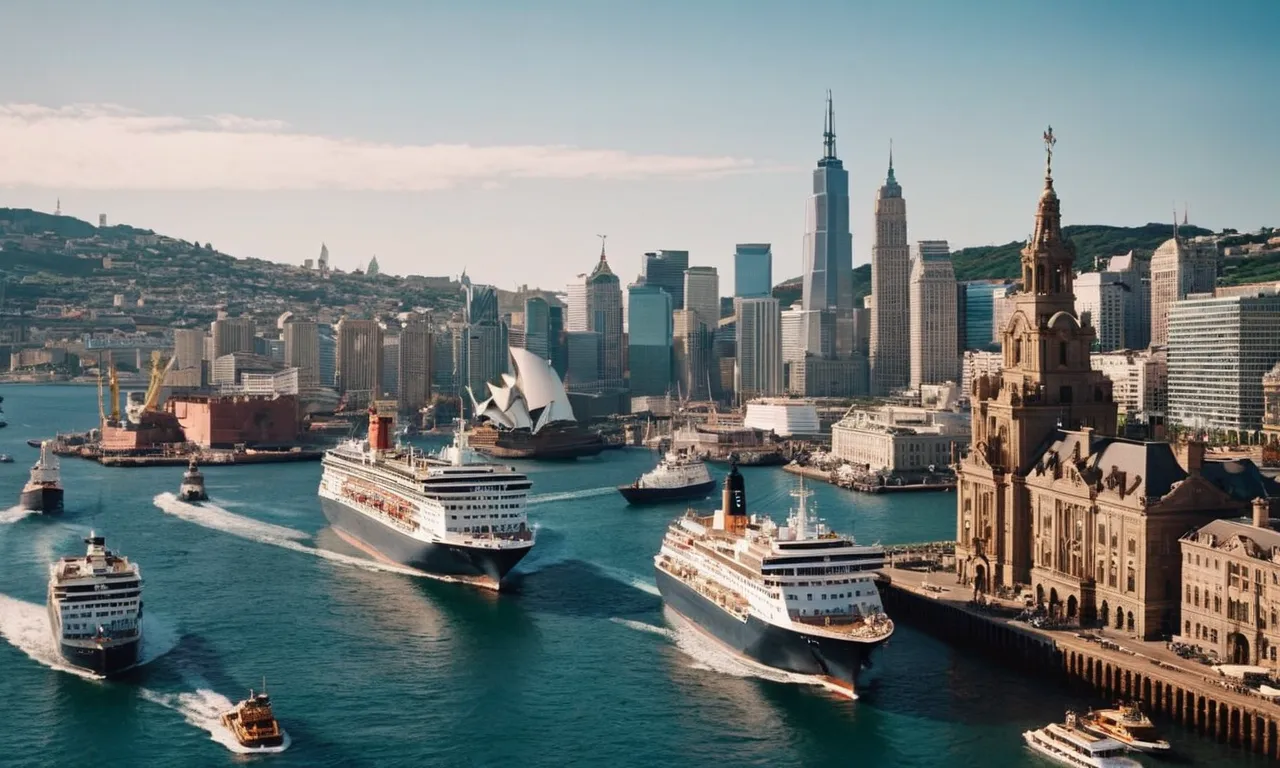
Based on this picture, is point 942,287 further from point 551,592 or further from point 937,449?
point 551,592

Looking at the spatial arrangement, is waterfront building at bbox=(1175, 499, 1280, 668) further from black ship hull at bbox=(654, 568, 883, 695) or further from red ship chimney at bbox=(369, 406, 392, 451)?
red ship chimney at bbox=(369, 406, 392, 451)

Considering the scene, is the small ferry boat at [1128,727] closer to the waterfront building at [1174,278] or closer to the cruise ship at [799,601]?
the cruise ship at [799,601]

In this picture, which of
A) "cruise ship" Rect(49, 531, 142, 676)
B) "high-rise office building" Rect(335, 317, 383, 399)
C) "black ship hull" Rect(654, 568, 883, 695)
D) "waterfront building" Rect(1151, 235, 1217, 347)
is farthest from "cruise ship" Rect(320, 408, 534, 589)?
"high-rise office building" Rect(335, 317, 383, 399)

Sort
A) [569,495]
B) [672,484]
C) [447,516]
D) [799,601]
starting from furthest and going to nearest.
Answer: [569,495] → [672,484] → [447,516] → [799,601]

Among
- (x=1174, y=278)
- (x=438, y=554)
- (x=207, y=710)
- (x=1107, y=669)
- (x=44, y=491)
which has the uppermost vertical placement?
(x=1174, y=278)

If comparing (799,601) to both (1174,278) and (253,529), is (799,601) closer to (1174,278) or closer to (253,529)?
(253,529)

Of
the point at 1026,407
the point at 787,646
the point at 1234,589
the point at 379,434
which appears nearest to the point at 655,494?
the point at 379,434
